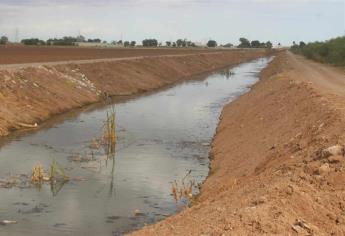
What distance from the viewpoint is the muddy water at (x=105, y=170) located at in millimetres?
12000

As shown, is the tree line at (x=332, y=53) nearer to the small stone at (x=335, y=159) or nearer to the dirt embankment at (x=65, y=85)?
the dirt embankment at (x=65, y=85)

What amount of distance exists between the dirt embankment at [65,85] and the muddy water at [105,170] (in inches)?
66.3

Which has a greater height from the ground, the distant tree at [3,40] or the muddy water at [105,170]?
the distant tree at [3,40]

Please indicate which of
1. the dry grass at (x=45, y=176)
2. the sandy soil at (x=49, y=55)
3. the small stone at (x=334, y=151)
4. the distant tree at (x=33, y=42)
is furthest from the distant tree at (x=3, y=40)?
the small stone at (x=334, y=151)

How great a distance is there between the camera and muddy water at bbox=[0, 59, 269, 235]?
12000mm

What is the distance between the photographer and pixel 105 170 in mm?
16516

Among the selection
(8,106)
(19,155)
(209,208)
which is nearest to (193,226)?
(209,208)

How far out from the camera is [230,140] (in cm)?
1994

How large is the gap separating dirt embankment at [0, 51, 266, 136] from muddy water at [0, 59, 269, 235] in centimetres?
168

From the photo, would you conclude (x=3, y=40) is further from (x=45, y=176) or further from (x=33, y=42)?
(x=45, y=176)

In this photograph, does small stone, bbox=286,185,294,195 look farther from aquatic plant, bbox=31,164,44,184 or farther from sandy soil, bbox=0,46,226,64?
sandy soil, bbox=0,46,226,64

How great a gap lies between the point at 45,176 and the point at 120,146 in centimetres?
523

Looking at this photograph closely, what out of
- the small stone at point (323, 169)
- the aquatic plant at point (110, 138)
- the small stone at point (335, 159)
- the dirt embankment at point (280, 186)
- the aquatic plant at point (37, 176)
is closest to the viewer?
the dirt embankment at point (280, 186)

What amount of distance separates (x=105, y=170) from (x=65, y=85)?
64.5 feet
